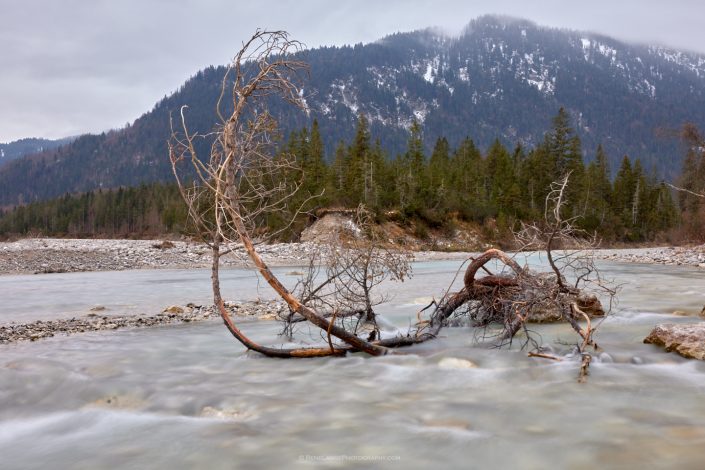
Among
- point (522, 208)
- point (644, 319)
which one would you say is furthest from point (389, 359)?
point (522, 208)

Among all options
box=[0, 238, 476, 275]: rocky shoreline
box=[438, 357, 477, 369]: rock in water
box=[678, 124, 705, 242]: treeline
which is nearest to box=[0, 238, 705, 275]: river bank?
box=[0, 238, 476, 275]: rocky shoreline

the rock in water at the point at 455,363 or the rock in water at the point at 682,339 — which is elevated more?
the rock in water at the point at 682,339

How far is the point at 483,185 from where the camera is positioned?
7231cm

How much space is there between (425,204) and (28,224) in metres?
108

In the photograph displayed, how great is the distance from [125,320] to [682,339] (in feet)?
33.0

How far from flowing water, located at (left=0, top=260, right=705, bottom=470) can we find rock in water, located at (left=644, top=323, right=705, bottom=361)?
5.7 inches

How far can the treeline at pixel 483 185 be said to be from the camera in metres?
56.7

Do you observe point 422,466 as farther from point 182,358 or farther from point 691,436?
point 182,358

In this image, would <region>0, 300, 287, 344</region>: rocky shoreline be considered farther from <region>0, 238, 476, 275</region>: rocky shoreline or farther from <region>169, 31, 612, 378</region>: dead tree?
<region>0, 238, 476, 275</region>: rocky shoreline

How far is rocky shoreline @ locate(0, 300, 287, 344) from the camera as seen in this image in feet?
29.7

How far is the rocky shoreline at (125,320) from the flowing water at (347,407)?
95 centimetres

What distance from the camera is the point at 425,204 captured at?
190 feet

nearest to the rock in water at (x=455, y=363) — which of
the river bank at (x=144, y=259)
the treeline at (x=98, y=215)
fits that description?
the river bank at (x=144, y=259)

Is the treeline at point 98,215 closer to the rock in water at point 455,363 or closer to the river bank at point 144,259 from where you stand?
the river bank at point 144,259
